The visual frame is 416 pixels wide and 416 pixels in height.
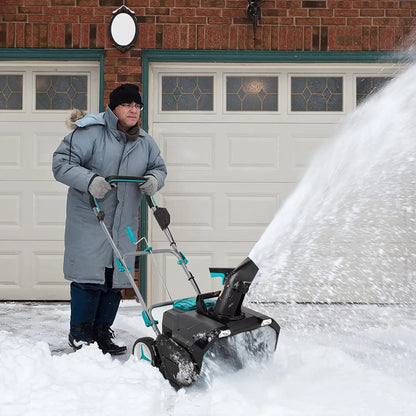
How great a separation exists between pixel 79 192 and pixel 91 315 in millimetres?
856

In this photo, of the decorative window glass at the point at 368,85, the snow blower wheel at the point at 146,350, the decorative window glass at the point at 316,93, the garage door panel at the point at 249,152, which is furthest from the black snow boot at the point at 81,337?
the decorative window glass at the point at 368,85

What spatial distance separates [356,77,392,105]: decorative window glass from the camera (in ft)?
18.1

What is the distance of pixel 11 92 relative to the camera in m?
5.51

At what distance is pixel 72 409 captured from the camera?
2.33m

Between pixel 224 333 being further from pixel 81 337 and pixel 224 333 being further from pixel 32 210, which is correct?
pixel 32 210

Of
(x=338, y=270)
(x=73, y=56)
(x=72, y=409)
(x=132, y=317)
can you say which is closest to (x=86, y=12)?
(x=73, y=56)

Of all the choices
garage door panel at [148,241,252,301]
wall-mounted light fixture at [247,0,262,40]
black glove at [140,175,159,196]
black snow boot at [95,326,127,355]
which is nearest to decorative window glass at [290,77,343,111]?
wall-mounted light fixture at [247,0,262,40]

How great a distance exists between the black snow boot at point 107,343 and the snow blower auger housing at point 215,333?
74 cm

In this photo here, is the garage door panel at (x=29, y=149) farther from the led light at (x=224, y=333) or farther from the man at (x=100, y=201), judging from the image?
the led light at (x=224, y=333)

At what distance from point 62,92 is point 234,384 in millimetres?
Answer: 4002

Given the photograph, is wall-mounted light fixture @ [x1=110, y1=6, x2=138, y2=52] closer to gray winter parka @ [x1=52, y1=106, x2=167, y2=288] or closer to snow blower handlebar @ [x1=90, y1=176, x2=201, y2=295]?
gray winter parka @ [x1=52, y1=106, x2=167, y2=288]

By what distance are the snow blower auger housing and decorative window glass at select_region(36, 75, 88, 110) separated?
341 cm

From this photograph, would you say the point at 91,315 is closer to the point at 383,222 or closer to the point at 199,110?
the point at 199,110

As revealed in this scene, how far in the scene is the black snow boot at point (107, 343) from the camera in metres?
3.50
